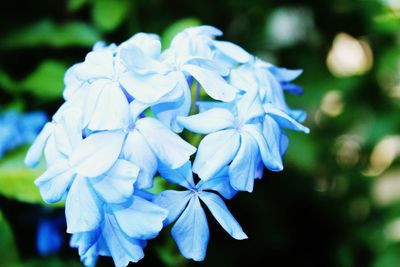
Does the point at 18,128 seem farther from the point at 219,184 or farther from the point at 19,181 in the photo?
the point at 219,184

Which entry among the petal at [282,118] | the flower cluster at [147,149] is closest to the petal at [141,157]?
the flower cluster at [147,149]

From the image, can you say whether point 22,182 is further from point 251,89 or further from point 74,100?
point 251,89

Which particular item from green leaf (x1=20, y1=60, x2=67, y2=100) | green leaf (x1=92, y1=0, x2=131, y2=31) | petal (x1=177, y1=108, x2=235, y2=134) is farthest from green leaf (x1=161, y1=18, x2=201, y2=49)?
petal (x1=177, y1=108, x2=235, y2=134)

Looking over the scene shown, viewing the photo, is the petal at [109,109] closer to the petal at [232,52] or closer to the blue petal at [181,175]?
the blue petal at [181,175]

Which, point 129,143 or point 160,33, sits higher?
point 129,143

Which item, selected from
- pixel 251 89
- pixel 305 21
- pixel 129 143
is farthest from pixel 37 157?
pixel 305 21

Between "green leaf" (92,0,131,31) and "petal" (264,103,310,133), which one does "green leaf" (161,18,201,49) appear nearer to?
"green leaf" (92,0,131,31)
